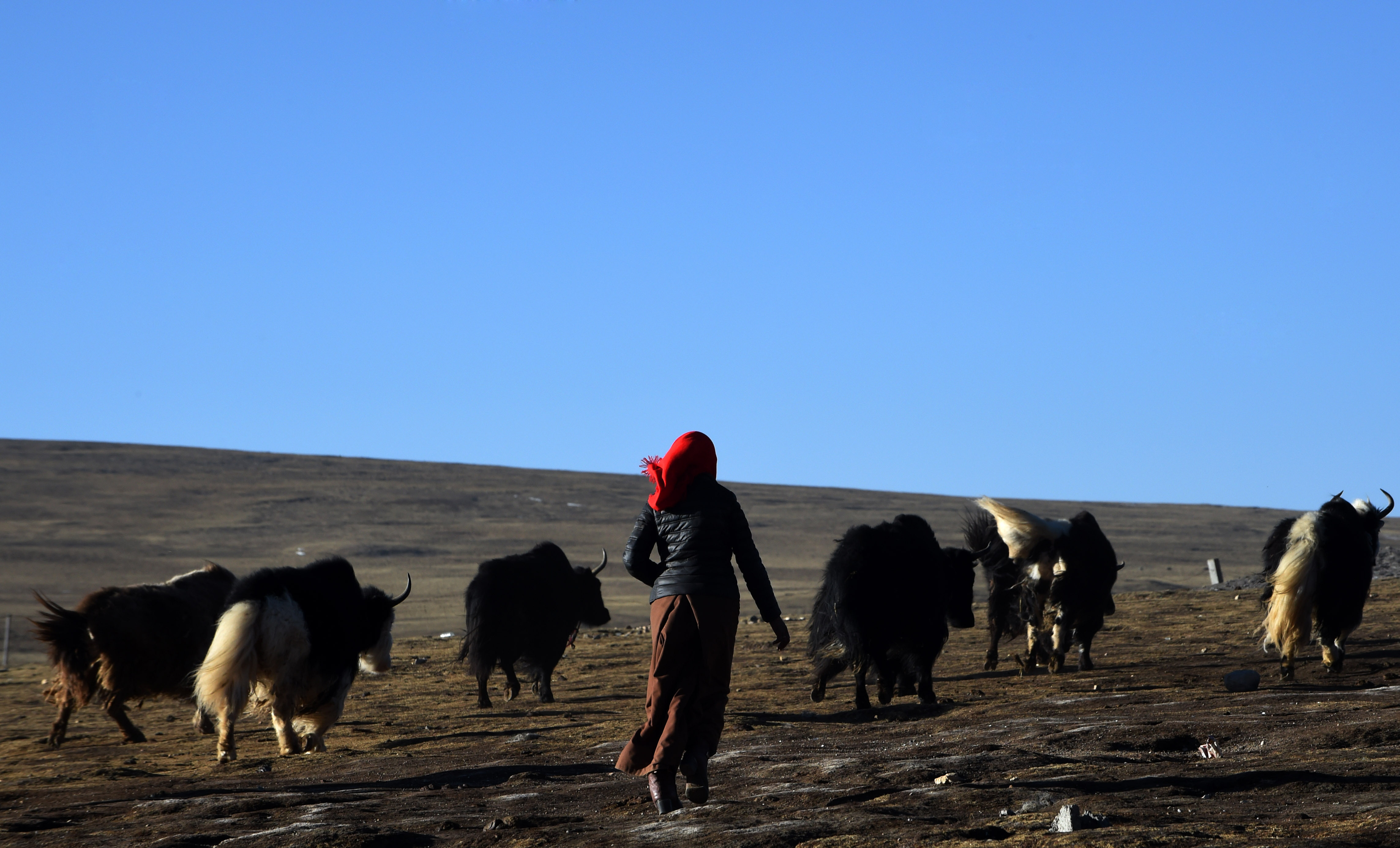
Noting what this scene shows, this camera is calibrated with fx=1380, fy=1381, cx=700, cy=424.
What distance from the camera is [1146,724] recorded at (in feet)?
27.6

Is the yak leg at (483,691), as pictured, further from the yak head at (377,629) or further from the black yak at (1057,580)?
the black yak at (1057,580)

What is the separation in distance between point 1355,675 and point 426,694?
980 cm

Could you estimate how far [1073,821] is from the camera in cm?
521

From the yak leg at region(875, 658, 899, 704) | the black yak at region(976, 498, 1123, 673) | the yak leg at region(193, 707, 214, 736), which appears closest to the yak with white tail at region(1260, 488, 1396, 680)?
the black yak at region(976, 498, 1123, 673)

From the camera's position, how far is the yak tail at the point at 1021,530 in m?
13.8

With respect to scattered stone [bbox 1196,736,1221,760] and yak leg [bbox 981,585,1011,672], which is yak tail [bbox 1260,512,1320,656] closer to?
yak leg [bbox 981,585,1011,672]

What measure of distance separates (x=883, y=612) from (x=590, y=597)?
242 inches

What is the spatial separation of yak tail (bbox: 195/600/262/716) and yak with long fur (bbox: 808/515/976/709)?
4.65 m

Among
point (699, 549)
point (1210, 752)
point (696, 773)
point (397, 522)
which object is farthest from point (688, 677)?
point (397, 522)

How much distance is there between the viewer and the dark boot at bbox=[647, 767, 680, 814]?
6297 mm

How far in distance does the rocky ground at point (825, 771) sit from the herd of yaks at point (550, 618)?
0.44 m

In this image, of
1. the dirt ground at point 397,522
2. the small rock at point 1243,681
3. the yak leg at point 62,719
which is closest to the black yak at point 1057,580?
the small rock at point 1243,681

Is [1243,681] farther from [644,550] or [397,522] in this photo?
[397,522]

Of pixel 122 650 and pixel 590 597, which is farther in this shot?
pixel 590 597
